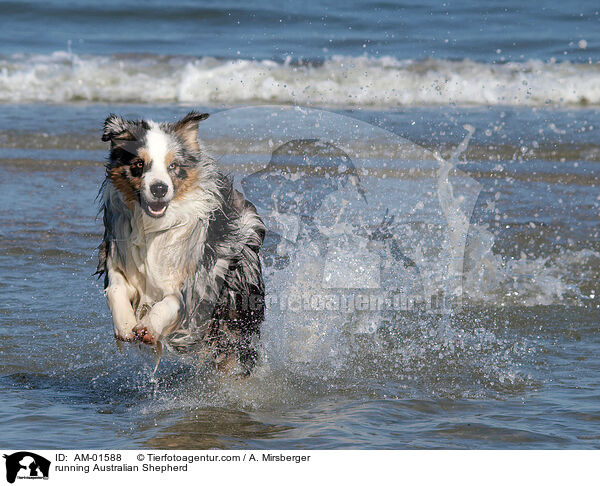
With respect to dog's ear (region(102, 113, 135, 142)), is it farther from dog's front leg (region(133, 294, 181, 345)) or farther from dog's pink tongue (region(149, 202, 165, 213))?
dog's front leg (region(133, 294, 181, 345))

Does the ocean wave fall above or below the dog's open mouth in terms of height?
above

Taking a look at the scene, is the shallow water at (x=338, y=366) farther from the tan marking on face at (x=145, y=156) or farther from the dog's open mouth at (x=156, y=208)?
the tan marking on face at (x=145, y=156)

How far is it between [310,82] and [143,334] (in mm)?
10420

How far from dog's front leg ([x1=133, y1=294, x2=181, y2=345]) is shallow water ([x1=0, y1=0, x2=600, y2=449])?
40 cm

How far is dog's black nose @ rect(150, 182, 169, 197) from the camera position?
388cm

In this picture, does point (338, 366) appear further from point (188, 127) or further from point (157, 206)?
point (188, 127)

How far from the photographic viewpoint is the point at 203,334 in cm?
434

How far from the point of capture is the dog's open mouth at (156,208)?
3926mm

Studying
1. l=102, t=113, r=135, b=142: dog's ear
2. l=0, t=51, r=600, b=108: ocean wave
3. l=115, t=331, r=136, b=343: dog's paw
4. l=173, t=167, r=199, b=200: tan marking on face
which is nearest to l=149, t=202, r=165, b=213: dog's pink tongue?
l=173, t=167, r=199, b=200: tan marking on face

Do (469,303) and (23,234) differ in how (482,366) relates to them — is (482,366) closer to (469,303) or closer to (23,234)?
(469,303)

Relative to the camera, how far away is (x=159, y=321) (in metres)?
4.02
